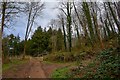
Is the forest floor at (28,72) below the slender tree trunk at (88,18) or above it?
below

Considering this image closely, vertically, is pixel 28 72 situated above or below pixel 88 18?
below

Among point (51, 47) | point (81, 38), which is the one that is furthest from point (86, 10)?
point (51, 47)

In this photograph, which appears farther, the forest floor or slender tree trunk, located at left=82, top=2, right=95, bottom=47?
slender tree trunk, located at left=82, top=2, right=95, bottom=47

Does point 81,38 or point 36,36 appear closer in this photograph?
point 81,38

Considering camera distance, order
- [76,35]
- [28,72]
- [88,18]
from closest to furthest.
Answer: [28,72] → [88,18] → [76,35]

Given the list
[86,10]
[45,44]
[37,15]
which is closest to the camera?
[86,10]

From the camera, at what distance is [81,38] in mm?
30531

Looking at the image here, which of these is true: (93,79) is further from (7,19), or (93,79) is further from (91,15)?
(91,15)

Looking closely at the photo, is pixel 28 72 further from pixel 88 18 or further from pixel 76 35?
pixel 76 35

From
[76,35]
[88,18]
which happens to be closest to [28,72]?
[88,18]

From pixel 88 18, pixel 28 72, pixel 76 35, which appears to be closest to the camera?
pixel 28 72

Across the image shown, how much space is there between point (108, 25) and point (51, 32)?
20266 millimetres

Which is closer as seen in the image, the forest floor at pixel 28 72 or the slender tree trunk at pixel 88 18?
the forest floor at pixel 28 72

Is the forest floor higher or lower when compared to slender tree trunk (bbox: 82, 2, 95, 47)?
lower
